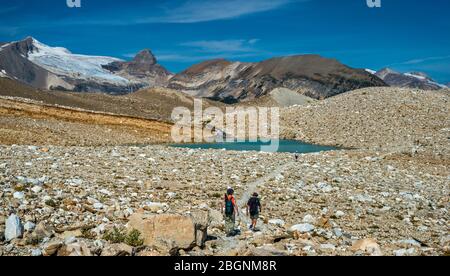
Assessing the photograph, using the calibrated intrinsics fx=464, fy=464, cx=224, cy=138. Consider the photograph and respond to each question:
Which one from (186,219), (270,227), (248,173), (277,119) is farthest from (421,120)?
(186,219)

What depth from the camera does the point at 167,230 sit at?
13.6 meters

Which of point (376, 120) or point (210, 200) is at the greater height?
point (376, 120)

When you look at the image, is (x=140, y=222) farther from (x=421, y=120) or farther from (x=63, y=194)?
(x=421, y=120)

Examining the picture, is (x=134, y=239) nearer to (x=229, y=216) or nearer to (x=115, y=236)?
(x=115, y=236)

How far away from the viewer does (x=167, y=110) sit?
14438 cm

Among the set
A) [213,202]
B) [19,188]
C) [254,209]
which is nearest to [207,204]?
[213,202]

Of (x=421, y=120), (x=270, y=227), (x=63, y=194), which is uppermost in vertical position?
(x=421, y=120)

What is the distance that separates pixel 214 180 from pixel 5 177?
33.4 ft

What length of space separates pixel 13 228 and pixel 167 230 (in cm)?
441

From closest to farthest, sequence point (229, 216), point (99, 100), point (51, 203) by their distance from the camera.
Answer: point (229, 216) < point (51, 203) < point (99, 100)

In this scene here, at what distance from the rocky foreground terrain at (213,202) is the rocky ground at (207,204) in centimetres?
5

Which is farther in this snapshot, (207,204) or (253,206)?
(207,204)

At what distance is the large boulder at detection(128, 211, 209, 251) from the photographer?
44.1ft

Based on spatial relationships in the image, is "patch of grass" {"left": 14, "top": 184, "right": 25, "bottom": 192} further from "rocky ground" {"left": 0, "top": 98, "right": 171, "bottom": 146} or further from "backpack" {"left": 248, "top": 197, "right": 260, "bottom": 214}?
"rocky ground" {"left": 0, "top": 98, "right": 171, "bottom": 146}
